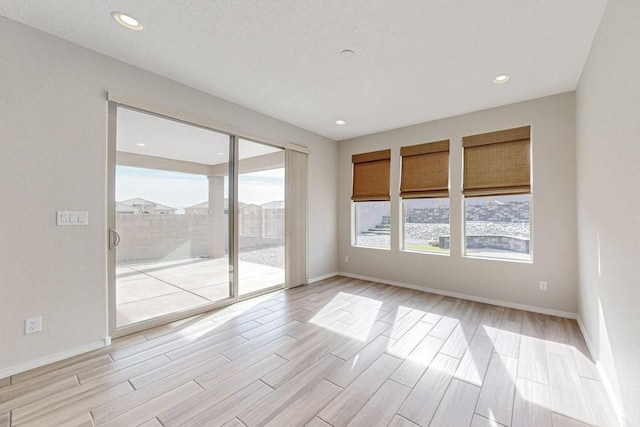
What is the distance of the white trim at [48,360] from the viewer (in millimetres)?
2051

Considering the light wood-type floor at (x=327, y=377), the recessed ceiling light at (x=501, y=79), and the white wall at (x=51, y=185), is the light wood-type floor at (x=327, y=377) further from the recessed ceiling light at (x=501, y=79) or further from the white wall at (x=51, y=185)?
the recessed ceiling light at (x=501, y=79)

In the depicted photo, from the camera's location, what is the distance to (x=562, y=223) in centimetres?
324

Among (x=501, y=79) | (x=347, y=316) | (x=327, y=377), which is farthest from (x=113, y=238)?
(x=501, y=79)

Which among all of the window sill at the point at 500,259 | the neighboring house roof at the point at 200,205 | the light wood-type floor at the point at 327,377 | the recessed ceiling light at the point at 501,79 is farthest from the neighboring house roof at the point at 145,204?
the window sill at the point at 500,259

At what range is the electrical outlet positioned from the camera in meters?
2.13

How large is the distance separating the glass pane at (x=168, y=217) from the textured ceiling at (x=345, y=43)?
2.35 ft

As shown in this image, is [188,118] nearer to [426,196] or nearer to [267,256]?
[267,256]

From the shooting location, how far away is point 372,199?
16.3 feet

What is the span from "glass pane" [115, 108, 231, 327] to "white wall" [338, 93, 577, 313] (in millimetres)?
2962

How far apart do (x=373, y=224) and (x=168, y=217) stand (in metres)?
3.45

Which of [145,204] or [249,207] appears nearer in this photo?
[145,204]

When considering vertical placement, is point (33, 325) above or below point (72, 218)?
below

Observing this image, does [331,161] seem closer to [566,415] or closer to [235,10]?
[235,10]

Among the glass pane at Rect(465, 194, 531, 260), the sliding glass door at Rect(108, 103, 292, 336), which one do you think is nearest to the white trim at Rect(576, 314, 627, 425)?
the glass pane at Rect(465, 194, 531, 260)
